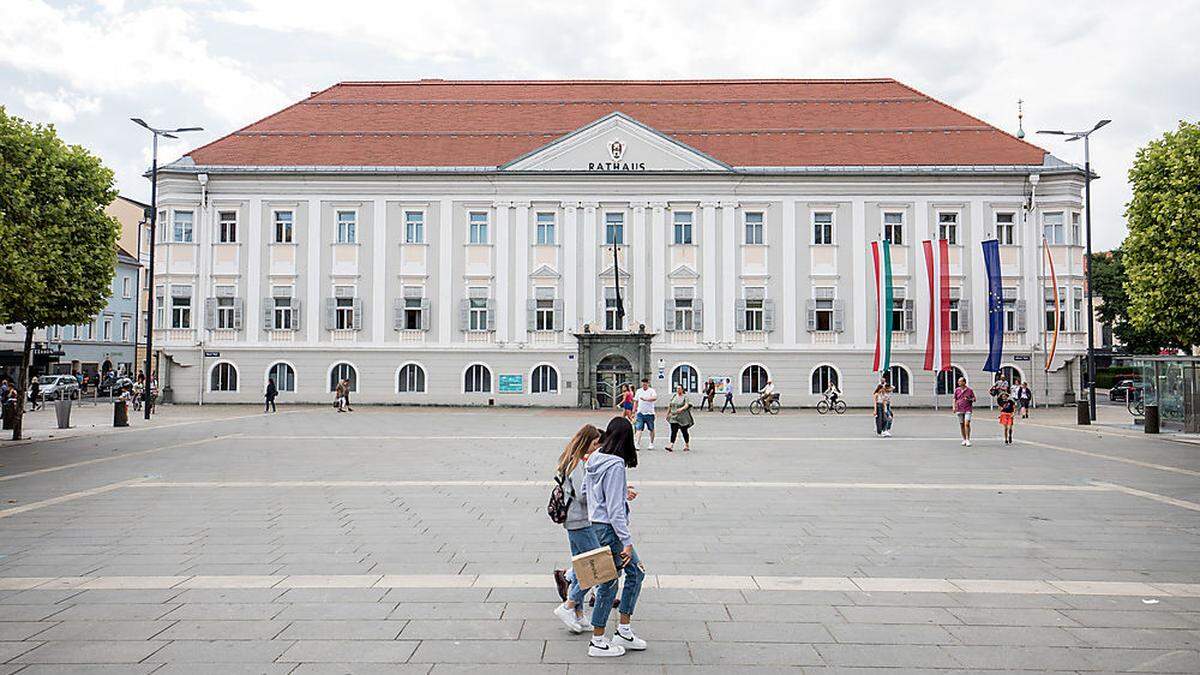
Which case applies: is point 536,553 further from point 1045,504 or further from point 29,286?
point 29,286

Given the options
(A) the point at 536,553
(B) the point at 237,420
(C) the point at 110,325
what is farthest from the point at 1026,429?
(C) the point at 110,325

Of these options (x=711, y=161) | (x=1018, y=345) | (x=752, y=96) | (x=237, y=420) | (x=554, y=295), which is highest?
(x=752, y=96)

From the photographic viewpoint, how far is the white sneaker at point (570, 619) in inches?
234

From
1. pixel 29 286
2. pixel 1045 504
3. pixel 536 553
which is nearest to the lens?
pixel 536 553

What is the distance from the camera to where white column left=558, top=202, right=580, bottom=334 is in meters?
39.7

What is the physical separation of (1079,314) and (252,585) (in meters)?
43.2

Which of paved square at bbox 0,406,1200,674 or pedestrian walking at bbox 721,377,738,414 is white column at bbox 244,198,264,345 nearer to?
pedestrian walking at bbox 721,377,738,414

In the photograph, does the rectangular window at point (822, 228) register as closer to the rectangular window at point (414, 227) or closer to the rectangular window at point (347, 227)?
the rectangular window at point (414, 227)

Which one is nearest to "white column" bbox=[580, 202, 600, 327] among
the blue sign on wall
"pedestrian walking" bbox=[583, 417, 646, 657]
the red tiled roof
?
the blue sign on wall

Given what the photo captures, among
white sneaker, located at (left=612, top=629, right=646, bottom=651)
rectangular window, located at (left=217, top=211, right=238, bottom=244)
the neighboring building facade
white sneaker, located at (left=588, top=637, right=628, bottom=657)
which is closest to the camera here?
white sneaker, located at (left=588, top=637, right=628, bottom=657)

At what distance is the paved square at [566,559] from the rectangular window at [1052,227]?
2669 cm

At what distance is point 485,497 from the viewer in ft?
39.8

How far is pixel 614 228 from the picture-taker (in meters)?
40.1

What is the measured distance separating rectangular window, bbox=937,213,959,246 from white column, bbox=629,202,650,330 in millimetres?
15031
